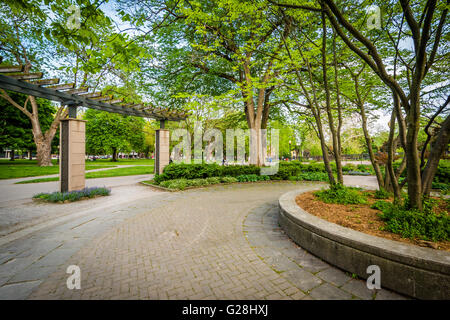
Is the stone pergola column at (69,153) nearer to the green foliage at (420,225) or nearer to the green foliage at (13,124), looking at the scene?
the green foliage at (420,225)

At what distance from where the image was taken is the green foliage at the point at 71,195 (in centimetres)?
714

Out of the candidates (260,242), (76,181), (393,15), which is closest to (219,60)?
(393,15)

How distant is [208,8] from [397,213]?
36.0ft

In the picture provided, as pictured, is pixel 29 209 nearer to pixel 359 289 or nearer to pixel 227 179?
pixel 227 179

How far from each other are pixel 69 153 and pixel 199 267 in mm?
8181

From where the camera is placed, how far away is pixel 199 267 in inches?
117

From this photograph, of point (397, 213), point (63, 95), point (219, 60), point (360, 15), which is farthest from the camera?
point (219, 60)

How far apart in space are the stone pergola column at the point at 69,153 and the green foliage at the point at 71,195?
0.57 meters

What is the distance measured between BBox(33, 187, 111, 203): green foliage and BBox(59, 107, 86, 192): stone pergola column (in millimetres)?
572

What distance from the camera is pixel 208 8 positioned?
9.12 m

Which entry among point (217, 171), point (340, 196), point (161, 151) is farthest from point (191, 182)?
point (340, 196)

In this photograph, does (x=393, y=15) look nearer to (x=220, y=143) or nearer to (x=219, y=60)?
(x=219, y=60)

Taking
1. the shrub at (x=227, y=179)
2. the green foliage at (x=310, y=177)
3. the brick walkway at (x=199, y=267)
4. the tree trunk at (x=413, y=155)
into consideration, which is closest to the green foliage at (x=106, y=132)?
the shrub at (x=227, y=179)

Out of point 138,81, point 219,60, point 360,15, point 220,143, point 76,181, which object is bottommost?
point 76,181
